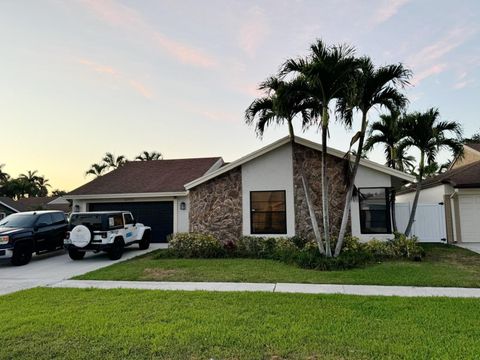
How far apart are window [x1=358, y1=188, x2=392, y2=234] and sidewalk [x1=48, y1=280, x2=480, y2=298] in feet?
16.2

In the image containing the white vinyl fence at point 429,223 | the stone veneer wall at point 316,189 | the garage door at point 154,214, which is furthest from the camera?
the garage door at point 154,214

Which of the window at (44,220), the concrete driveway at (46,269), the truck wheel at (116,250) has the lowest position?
the concrete driveway at (46,269)

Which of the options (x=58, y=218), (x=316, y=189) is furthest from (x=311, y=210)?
(x=58, y=218)

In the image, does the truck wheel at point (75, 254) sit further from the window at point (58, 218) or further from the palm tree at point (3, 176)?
the palm tree at point (3, 176)

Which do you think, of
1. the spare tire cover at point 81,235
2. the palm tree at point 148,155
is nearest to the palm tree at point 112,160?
the palm tree at point 148,155

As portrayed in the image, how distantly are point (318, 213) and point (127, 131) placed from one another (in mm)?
11010

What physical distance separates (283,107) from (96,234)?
788 cm

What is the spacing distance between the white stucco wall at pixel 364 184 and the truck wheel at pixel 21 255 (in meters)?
11.9

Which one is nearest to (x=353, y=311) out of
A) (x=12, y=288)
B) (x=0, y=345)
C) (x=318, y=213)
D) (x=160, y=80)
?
(x=0, y=345)

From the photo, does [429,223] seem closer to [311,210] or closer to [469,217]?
[469,217]

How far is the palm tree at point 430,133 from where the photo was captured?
1208cm

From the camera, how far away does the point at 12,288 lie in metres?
7.68

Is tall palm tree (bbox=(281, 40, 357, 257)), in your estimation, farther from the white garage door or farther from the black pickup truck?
the black pickup truck

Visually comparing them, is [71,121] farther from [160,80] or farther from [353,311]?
[353,311]
